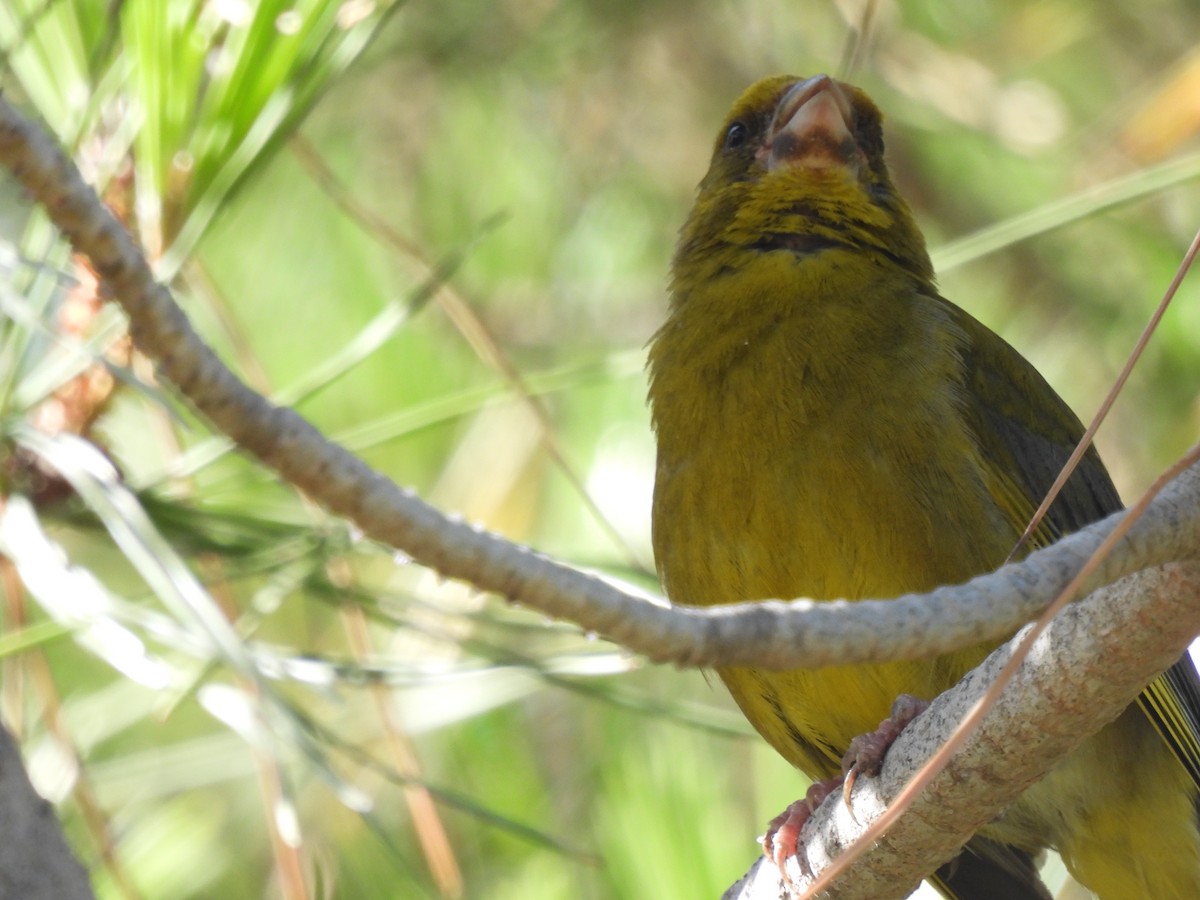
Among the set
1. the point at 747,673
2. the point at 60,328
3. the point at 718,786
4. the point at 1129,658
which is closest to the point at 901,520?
the point at 747,673

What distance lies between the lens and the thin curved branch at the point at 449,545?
123cm

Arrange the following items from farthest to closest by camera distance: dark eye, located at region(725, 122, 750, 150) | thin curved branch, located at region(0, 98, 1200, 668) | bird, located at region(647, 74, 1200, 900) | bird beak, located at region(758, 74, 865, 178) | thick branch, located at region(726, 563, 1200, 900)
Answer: dark eye, located at region(725, 122, 750, 150) < bird beak, located at region(758, 74, 865, 178) < bird, located at region(647, 74, 1200, 900) < thick branch, located at region(726, 563, 1200, 900) < thin curved branch, located at region(0, 98, 1200, 668)

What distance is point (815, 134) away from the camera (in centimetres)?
345

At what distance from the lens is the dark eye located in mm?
3637

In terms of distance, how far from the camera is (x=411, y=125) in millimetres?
4918

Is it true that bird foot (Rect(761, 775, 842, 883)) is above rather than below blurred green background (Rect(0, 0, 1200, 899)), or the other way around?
below

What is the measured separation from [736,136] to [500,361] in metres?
1.10

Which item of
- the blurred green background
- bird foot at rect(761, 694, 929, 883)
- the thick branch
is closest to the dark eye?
the blurred green background

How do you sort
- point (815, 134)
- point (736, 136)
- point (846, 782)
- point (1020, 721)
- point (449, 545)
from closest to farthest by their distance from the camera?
point (449, 545), point (1020, 721), point (846, 782), point (815, 134), point (736, 136)

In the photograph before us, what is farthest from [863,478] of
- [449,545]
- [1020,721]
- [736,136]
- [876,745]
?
[449,545]

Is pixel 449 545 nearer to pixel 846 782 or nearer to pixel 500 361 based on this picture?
pixel 846 782

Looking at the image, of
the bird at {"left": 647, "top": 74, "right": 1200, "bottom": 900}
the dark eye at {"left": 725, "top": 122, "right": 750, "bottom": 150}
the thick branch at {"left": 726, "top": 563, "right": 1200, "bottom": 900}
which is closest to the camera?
the thick branch at {"left": 726, "top": 563, "right": 1200, "bottom": 900}

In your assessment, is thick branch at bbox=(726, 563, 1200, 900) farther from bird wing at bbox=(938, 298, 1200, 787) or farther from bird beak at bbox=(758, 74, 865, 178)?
bird beak at bbox=(758, 74, 865, 178)

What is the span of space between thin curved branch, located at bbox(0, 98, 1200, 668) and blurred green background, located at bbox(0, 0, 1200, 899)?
4.38 ft
